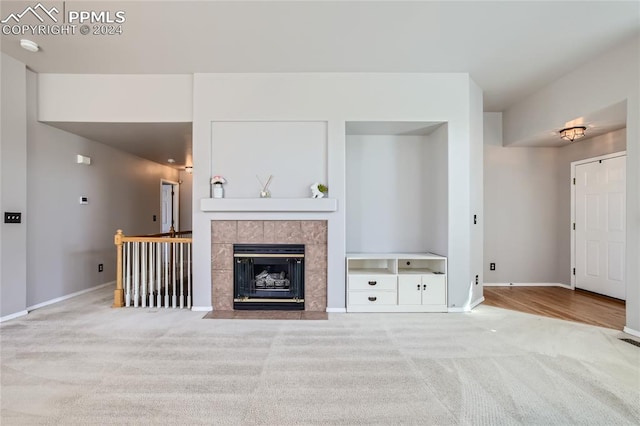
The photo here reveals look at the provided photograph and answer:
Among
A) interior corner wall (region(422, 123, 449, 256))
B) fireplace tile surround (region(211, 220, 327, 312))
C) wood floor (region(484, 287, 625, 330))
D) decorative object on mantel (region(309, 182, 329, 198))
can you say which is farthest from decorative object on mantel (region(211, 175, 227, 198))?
wood floor (region(484, 287, 625, 330))

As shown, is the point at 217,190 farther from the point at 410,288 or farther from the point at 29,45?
the point at 410,288

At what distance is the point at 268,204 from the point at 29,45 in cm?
294

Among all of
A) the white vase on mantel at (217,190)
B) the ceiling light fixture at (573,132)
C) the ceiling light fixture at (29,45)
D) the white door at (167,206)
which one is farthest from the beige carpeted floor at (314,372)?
the white door at (167,206)

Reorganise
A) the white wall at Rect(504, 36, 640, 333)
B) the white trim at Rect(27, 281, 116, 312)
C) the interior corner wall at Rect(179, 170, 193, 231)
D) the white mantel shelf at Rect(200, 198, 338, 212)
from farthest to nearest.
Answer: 1. the interior corner wall at Rect(179, 170, 193, 231)
2. the white trim at Rect(27, 281, 116, 312)
3. the white mantel shelf at Rect(200, 198, 338, 212)
4. the white wall at Rect(504, 36, 640, 333)

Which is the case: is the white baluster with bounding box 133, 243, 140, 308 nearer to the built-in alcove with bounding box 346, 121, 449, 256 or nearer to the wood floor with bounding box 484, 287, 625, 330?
the built-in alcove with bounding box 346, 121, 449, 256

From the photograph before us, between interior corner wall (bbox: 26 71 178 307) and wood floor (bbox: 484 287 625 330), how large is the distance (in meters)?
5.90

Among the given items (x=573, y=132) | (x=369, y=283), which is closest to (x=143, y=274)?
(x=369, y=283)

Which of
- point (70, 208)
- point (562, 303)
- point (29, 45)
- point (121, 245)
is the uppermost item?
point (29, 45)

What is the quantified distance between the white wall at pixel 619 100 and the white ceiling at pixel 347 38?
143mm

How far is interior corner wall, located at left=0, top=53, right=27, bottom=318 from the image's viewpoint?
131 inches

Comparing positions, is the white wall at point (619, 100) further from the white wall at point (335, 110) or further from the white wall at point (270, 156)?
the white wall at point (270, 156)

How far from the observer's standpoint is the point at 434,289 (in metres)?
3.70

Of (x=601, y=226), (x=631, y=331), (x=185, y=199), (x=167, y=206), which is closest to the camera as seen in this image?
(x=631, y=331)

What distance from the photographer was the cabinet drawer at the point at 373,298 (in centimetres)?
367
